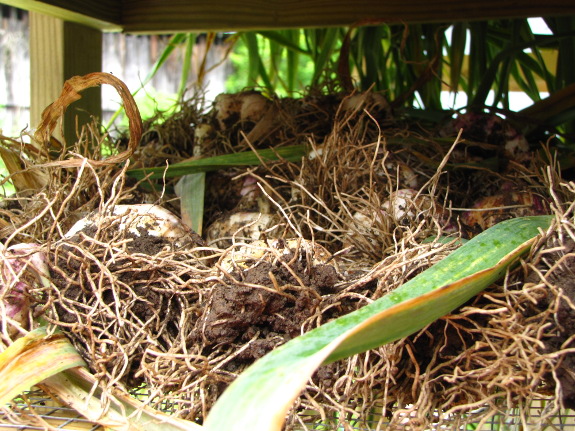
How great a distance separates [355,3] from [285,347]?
30.0 inches

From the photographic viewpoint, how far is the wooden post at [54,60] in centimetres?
92

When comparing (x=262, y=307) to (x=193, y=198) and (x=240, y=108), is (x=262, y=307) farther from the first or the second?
(x=240, y=108)

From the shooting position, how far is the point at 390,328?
36 centimetres

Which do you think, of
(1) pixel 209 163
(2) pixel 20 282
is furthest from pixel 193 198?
(2) pixel 20 282

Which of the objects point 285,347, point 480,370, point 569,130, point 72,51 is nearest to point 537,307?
point 480,370

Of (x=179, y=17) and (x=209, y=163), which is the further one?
(x=179, y=17)

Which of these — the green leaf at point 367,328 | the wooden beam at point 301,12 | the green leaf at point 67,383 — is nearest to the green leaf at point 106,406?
the green leaf at point 67,383

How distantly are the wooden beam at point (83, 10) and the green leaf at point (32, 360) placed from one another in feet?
1.79

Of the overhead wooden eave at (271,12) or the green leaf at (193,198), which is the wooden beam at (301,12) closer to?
the overhead wooden eave at (271,12)

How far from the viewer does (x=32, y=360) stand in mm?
449

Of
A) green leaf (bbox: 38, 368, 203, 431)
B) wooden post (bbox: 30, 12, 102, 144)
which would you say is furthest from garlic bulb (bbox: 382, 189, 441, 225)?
wooden post (bbox: 30, 12, 102, 144)

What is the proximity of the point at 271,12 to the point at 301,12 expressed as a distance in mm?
55

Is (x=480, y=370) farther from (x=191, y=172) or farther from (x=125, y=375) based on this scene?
(x=191, y=172)

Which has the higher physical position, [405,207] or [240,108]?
[240,108]
